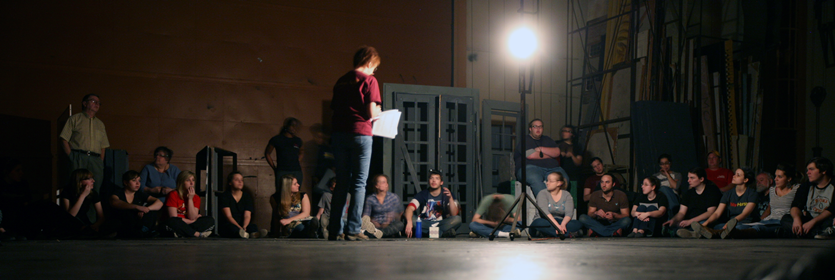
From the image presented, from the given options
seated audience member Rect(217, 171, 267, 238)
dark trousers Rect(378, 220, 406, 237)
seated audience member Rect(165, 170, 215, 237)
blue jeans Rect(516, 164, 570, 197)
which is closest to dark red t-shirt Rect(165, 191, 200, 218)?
seated audience member Rect(165, 170, 215, 237)

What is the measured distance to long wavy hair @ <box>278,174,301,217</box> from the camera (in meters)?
7.05

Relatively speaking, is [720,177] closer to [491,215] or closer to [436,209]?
[491,215]

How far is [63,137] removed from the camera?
6.54 meters

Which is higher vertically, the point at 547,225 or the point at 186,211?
the point at 186,211

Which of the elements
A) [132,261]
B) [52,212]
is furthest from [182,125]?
[132,261]

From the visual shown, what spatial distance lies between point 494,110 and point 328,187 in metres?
2.51

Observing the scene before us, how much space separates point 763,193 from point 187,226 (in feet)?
20.3

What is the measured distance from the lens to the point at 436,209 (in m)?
7.37

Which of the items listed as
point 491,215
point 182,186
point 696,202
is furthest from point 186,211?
point 696,202

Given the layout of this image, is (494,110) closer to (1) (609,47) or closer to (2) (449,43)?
(2) (449,43)

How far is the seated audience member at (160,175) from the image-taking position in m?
7.15

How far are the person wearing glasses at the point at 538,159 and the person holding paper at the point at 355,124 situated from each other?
394cm

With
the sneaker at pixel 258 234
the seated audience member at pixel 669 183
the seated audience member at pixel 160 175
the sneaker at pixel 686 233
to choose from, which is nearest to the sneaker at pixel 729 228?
the sneaker at pixel 686 233

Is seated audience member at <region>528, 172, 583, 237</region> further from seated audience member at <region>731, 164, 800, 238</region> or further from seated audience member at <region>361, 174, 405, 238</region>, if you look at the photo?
seated audience member at <region>731, 164, 800, 238</region>
